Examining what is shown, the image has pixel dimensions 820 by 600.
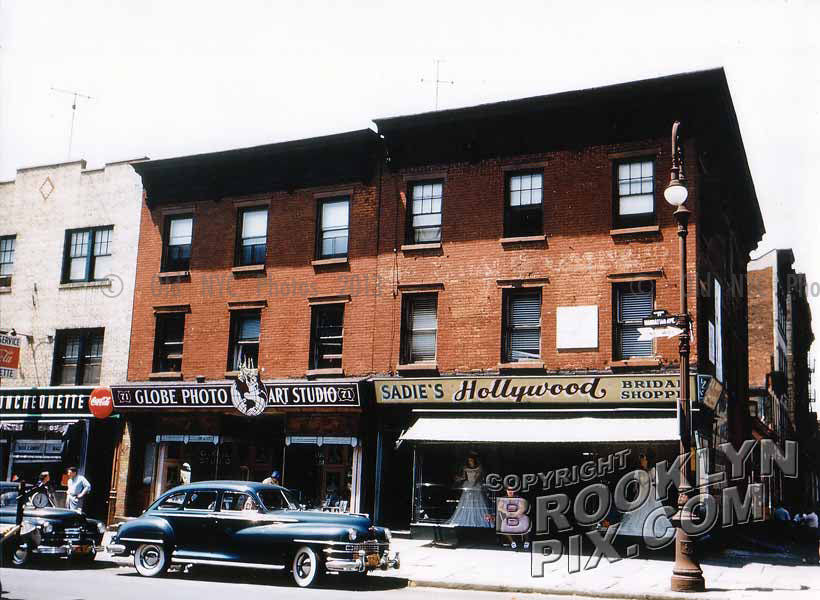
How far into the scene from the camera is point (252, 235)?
26047mm

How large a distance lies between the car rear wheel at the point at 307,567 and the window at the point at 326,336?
965cm

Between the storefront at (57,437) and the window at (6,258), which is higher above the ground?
the window at (6,258)

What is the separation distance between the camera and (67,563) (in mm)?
17500

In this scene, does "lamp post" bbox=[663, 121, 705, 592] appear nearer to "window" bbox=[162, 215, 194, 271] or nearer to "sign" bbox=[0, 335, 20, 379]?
"sign" bbox=[0, 335, 20, 379]

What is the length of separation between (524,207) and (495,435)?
238 inches

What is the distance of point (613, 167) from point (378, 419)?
8997 millimetres

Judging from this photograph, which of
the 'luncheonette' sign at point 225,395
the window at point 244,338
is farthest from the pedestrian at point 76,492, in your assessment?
the window at point 244,338

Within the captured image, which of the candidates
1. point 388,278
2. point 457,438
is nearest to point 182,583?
point 457,438

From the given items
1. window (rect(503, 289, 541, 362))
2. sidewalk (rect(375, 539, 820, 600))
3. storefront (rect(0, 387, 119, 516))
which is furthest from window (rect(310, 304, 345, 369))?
storefront (rect(0, 387, 119, 516))

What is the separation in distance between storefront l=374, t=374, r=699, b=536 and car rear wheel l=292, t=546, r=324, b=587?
21.9 feet

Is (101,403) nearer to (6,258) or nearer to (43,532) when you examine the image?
(6,258)

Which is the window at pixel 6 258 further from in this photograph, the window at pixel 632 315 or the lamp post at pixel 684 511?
the lamp post at pixel 684 511

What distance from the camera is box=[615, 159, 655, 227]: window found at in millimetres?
21344

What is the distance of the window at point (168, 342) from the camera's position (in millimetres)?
26562
